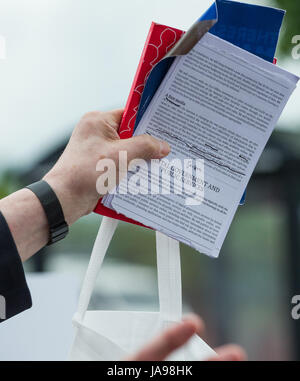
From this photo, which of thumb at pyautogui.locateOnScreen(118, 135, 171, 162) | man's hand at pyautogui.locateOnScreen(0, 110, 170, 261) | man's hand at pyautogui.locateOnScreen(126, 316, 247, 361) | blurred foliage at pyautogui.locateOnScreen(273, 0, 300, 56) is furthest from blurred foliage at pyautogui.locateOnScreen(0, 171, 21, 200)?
man's hand at pyautogui.locateOnScreen(126, 316, 247, 361)

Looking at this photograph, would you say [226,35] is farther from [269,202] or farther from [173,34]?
[269,202]

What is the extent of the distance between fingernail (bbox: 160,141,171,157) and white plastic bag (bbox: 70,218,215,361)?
0.44ft

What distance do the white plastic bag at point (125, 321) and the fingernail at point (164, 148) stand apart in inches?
5.3

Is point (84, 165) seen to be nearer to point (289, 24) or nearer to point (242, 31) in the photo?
point (242, 31)

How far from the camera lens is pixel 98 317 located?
0.85 meters

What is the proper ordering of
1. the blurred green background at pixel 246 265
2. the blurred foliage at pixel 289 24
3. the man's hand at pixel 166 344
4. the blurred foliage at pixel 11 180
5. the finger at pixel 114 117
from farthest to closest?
the blurred foliage at pixel 11 180
the blurred green background at pixel 246 265
the blurred foliage at pixel 289 24
the finger at pixel 114 117
the man's hand at pixel 166 344

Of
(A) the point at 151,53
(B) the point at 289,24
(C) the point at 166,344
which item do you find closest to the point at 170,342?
(C) the point at 166,344

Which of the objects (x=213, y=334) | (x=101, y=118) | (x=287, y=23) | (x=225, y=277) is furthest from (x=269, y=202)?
(x=101, y=118)

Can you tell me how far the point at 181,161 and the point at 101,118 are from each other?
168mm

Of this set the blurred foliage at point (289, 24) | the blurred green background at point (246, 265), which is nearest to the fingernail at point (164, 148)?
the blurred foliage at point (289, 24)

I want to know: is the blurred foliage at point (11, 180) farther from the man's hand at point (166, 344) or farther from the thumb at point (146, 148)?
the man's hand at point (166, 344)

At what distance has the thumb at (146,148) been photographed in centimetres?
81

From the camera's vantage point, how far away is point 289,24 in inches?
104

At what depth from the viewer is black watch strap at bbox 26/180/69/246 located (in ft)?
2.84
